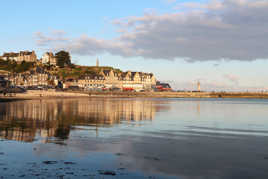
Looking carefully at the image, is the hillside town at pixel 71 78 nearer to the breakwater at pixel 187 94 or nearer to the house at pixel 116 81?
the house at pixel 116 81

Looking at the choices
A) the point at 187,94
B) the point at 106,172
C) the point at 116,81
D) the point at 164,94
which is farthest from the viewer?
the point at 116,81

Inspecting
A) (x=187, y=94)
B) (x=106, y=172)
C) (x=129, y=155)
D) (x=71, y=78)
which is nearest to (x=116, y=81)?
(x=71, y=78)

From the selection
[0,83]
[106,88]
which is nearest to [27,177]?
→ [0,83]

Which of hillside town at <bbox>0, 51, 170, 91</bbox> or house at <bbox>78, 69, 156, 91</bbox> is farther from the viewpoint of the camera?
house at <bbox>78, 69, 156, 91</bbox>

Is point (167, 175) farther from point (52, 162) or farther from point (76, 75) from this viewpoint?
point (76, 75)

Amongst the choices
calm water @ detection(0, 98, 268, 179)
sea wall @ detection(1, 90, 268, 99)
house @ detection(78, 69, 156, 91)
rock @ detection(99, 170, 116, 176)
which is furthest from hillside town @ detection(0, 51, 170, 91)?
rock @ detection(99, 170, 116, 176)

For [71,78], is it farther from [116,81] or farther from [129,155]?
[129,155]

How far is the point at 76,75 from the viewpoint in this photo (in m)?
193

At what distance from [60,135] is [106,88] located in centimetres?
16243

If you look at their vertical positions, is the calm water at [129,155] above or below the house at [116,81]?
below

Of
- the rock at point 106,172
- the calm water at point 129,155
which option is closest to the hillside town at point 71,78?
the calm water at point 129,155

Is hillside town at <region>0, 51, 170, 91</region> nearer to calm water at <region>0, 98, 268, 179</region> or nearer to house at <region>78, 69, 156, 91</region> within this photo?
house at <region>78, 69, 156, 91</region>

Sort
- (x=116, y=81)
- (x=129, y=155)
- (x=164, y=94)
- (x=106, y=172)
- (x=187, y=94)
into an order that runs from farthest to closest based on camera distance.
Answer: (x=116, y=81), (x=187, y=94), (x=164, y=94), (x=129, y=155), (x=106, y=172)

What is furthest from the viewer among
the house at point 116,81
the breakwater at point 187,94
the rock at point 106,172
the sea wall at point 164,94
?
the house at point 116,81
